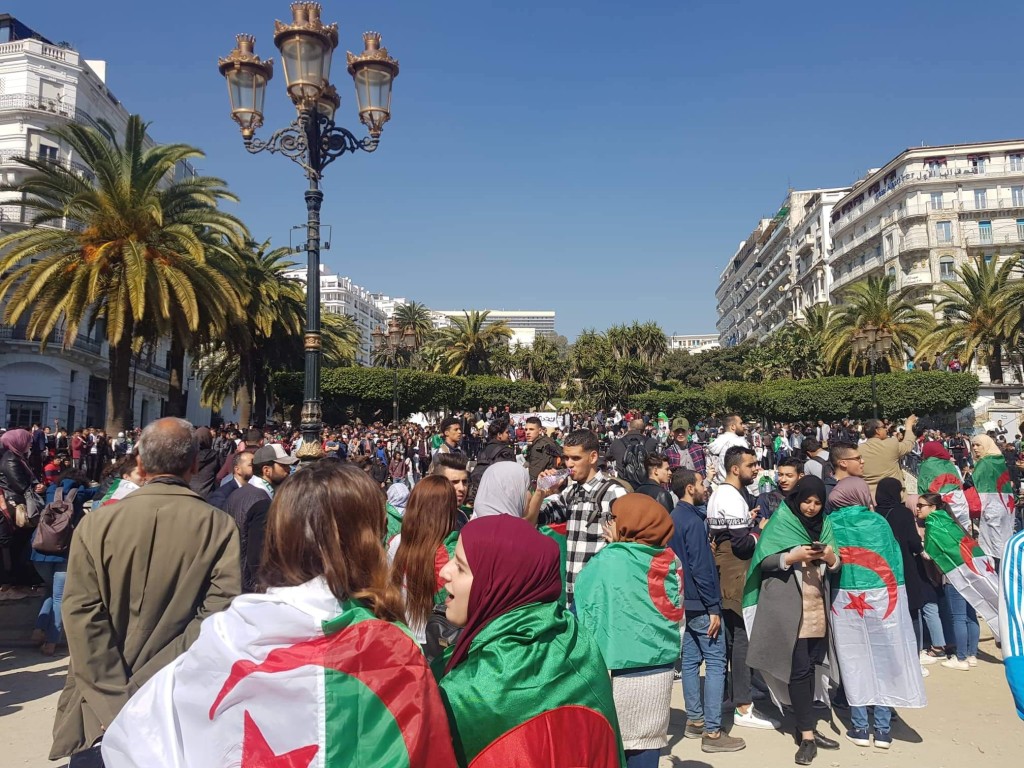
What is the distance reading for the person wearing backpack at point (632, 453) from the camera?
27.8ft

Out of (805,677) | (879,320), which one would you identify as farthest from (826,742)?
(879,320)

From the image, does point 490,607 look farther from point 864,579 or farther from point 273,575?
point 864,579

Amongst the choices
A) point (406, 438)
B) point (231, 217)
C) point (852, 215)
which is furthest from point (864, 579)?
point (852, 215)

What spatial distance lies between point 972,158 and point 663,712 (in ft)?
223

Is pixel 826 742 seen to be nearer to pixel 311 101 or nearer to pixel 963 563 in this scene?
pixel 963 563

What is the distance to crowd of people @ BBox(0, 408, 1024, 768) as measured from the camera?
161 centimetres

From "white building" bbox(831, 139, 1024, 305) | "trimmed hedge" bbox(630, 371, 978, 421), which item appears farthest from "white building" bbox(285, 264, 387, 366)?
"white building" bbox(831, 139, 1024, 305)

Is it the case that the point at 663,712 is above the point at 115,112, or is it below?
below

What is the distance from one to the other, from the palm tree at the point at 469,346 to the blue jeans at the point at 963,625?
48775 millimetres

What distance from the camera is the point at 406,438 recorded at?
2270 centimetres

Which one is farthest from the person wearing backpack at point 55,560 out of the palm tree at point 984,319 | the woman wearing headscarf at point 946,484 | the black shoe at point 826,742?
the palm tree at point 984,319

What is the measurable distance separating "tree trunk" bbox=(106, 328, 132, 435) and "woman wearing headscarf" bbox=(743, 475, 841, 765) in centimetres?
1924

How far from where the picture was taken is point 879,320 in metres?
39.4

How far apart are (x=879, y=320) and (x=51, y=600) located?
4116 centimetres
